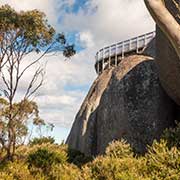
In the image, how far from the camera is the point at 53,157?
2133cm

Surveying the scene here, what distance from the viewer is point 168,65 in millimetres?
18875

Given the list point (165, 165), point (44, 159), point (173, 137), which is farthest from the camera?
point (44, 159)

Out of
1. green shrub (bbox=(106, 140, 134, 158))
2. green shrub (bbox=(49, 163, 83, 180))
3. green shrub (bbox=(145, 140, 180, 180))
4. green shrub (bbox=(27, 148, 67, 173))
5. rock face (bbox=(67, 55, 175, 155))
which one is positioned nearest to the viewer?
green shrub (bbox=(145, 140, 180, 180))

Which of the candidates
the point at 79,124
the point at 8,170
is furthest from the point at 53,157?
the point at 79,124

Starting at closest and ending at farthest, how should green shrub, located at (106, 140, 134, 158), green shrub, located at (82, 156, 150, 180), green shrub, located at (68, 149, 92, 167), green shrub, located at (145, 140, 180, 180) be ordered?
green shrub, located at (145, 140, 180, 180)
green shrub, located at (82, 156, 150, 180)
green shrub, located at (106, 140, 134, 158)
green shrub, located at (68, 149, 92, 167)

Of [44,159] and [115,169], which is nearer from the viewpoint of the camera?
[115,169]

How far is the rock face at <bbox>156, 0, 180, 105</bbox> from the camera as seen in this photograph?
18234 millimetres

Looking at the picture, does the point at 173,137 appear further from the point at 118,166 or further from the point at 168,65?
the point at 168,65

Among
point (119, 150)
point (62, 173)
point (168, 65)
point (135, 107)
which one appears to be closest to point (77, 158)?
point (135, 107)

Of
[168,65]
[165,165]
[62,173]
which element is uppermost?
[168,65]

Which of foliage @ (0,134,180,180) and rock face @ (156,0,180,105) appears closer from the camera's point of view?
foliage @ (0,134,180,180)

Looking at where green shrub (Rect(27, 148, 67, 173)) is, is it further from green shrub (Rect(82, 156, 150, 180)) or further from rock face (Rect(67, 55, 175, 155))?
green shrub (Rect(82, 156, 150, 180))

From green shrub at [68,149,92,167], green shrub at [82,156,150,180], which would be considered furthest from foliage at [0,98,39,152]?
green shrub at [82,156,150,180]

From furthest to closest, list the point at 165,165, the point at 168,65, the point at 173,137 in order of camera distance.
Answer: the point at 168,65 → the point at 173,137 → the point at 165,165
